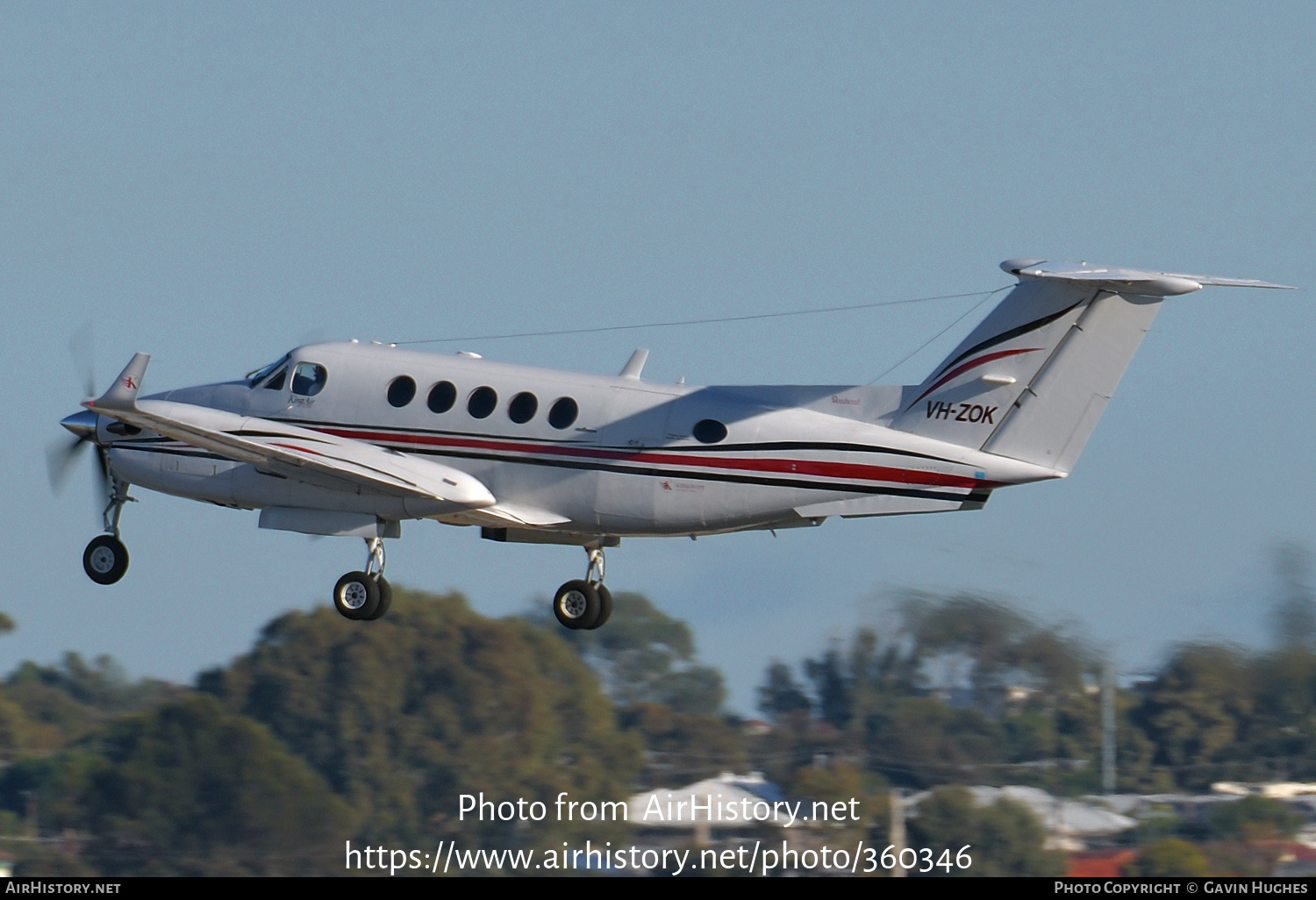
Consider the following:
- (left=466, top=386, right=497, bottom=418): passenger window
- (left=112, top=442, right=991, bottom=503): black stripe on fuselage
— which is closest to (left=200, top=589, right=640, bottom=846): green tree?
(left=112, top=442, right=991, bottom=503): black stripe on fuselage

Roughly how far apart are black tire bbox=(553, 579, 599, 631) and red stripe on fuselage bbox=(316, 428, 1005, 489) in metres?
2.55

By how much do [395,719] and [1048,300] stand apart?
38.5 m

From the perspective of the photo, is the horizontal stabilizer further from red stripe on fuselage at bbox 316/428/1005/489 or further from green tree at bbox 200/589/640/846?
green tree at bbox 200/589/640/846

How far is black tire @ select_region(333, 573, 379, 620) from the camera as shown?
30.5 m

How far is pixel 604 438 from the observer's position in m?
28.8

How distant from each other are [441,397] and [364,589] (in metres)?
3.33

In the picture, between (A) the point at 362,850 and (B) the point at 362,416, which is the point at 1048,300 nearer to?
(B) the point at 362,416

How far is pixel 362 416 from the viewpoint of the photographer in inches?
1192

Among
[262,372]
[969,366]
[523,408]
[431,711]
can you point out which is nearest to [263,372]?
[262,372]

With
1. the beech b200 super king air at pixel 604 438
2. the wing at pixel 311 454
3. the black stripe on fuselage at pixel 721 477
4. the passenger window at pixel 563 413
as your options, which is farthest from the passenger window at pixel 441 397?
the passenger window at pixel 563 413

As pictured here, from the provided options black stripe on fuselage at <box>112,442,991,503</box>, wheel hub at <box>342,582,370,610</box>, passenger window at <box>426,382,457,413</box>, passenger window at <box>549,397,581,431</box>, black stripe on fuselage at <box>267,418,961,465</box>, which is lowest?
wheel hub at <box>342,582,370,610</box>

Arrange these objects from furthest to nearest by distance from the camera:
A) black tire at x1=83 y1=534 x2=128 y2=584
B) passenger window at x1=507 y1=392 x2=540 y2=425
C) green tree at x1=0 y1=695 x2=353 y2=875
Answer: green tree at x1=0 y1=695 x2=353 y2=875 < black tire at x1=83 y1=534 x2=128 y2=584 < passenger window at x1=507 y1=392 x2=540 y2=425

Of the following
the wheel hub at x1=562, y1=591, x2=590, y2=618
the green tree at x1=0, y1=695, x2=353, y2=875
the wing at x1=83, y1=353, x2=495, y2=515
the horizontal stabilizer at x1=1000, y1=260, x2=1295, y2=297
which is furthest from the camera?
the green tree at x1=0, y1=695, x2=353, y2=875

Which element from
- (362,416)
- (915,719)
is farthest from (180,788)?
(362,416)
